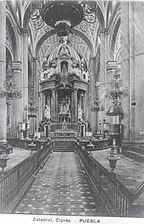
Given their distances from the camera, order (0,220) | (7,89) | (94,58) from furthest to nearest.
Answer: (94,58) → (7,89) → (0,220)

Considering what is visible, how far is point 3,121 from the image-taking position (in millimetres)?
10609

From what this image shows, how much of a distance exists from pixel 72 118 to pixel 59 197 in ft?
62.0

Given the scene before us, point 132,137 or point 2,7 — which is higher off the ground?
point 2,7

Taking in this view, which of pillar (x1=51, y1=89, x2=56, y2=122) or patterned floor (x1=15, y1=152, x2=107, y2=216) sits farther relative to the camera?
pillar (x1=51, y1=89, x2=56, y2=122)

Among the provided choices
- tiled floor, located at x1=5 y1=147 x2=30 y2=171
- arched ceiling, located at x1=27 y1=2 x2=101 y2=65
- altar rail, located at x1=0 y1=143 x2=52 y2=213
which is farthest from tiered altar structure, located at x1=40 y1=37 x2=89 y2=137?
altar rail, located at x1=0 y1=143 x2=52 y2=213

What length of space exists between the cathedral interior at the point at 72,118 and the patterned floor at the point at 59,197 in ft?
0.06

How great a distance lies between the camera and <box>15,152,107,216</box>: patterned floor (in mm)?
4062

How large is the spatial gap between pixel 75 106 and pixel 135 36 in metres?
14.4

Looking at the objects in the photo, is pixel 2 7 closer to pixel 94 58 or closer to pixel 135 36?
pixel 135 36

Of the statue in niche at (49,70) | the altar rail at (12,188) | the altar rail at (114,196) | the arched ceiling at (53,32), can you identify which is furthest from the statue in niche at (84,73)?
the altar rail at (114,196)

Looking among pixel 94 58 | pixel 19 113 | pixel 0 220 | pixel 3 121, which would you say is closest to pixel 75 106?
pixel 94 58

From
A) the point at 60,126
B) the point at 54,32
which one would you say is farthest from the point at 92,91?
the point at 60,126

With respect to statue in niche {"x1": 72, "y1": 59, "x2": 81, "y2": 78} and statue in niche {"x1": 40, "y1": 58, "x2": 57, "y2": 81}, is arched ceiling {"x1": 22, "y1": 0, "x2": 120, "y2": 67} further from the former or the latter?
statue in niche {"x1": 72, "y1": 59, "x2": 81, "y2": 78}

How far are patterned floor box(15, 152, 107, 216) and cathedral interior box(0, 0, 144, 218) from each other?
0.02 m
